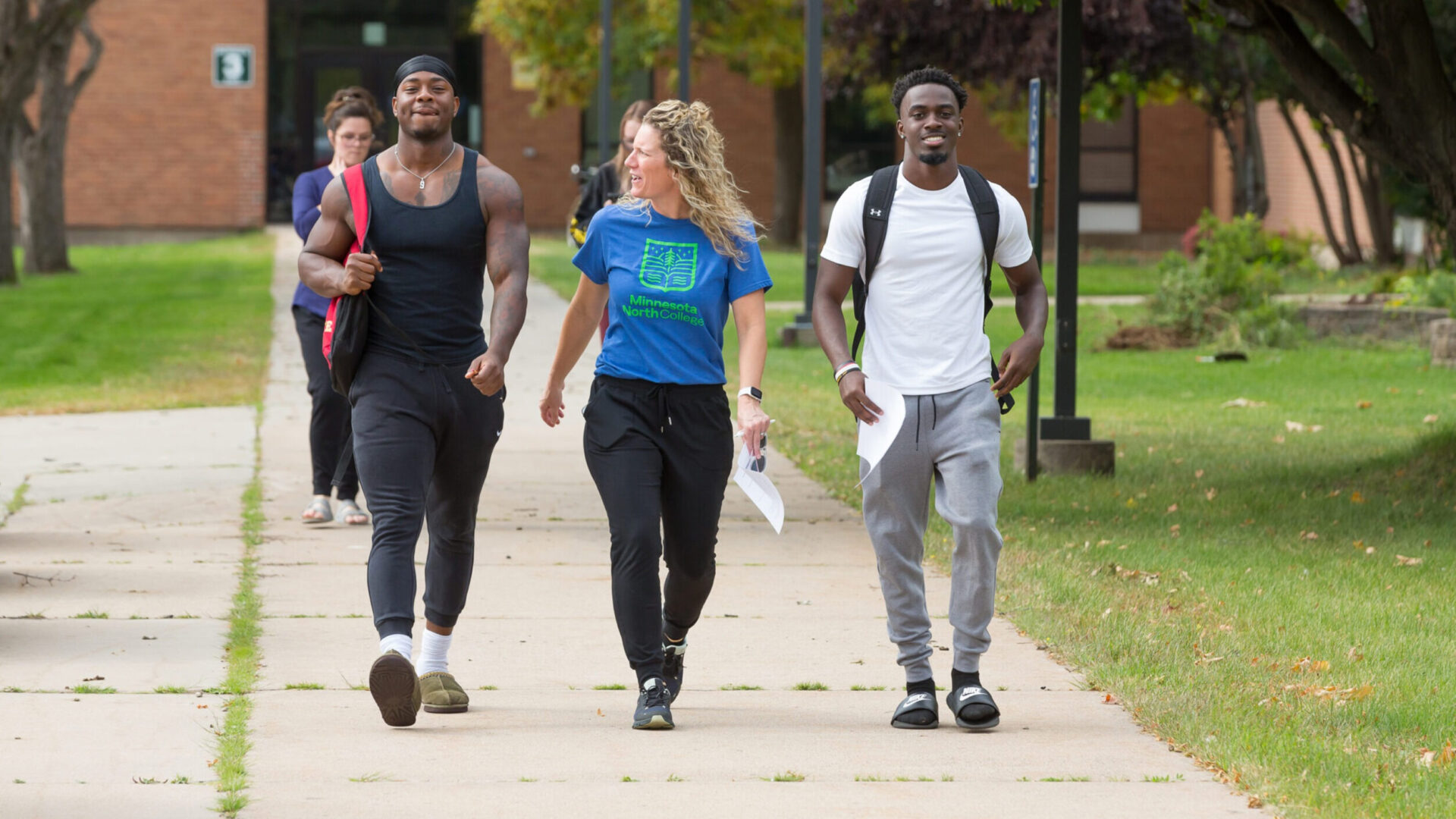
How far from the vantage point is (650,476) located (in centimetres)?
544

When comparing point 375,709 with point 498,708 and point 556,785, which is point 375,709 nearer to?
point 498,708

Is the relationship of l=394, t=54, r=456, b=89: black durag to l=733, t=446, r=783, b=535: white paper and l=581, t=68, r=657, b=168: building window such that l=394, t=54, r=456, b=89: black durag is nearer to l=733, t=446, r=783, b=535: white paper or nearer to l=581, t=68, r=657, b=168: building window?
l=733, t=446, r=783, b=535: white paper

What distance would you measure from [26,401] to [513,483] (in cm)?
528

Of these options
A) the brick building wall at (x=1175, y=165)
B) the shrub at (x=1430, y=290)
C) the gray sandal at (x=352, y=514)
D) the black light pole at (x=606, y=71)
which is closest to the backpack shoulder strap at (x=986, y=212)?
the gray sandal at (x=352, y=514)

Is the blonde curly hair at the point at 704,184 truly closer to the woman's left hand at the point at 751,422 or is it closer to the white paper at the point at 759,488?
the woman's left hand at the point at 751,422

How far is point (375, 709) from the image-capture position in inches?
226

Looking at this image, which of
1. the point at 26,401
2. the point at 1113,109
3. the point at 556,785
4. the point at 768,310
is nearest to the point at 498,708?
the point at 556,785

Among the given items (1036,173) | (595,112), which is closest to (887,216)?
(1036,173)

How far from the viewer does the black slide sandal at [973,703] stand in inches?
217

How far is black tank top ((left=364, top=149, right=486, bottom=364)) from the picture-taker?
554 centimetres

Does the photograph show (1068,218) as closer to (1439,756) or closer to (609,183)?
(609,183)

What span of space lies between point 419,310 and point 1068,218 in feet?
19.1

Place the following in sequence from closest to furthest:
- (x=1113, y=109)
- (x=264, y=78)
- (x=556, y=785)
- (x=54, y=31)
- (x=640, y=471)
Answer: (x=556, y=785)
(x=640, y=471)
(x=54, y=31)
(x=1113, y=109)
(x=264, y=78)

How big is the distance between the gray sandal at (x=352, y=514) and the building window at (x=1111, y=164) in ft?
107
